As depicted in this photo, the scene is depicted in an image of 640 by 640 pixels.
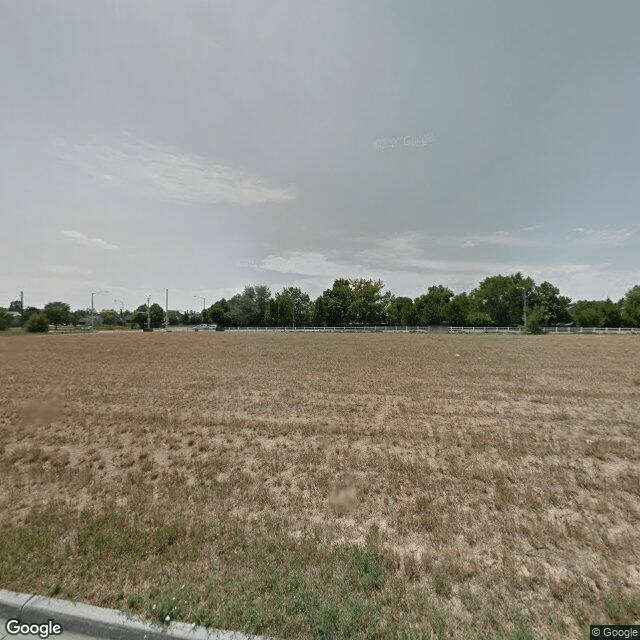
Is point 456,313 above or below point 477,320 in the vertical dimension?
above

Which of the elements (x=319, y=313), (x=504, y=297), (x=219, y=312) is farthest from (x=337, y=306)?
(x=504, y=297)

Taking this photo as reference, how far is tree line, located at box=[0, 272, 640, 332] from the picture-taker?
73.1 meters

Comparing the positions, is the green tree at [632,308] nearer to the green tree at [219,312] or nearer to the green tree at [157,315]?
the green tree at [219,312]

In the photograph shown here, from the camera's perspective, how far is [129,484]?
474 centimetres

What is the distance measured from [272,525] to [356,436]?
3.27 meters

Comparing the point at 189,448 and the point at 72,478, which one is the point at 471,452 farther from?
the point at 72,478

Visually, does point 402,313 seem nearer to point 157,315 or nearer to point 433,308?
point 433,308

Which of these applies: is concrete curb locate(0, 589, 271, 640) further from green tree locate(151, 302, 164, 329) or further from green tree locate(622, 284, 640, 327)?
green tree locate(151, 302, 164, 329)

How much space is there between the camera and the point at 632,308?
67.6 metres

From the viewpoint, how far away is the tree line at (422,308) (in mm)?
73125

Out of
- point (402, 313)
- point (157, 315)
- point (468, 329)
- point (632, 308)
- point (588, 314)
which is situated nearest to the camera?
point (468, 329)

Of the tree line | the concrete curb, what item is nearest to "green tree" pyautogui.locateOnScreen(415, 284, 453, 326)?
the tree line

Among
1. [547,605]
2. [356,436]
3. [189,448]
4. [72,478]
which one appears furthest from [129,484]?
[547,605]

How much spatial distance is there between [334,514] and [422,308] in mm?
75610
